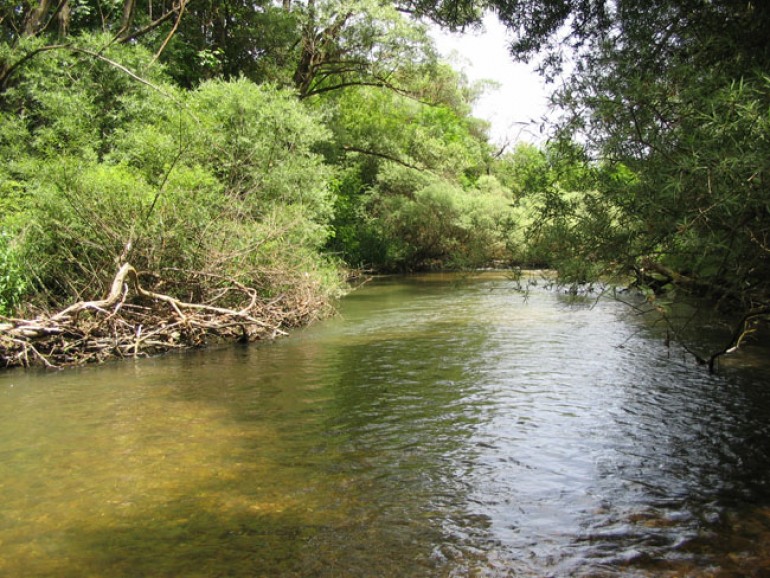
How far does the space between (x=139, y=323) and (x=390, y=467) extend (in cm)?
907

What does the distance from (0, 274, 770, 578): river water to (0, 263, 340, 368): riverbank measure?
2.19 feet

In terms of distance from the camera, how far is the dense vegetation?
6.84 metres

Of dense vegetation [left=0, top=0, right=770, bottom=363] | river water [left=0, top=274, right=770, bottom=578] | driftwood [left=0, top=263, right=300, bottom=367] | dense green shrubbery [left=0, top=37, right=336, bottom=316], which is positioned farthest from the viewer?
dense green shrubbery [left=0, top=37, right=336, bottom=316]

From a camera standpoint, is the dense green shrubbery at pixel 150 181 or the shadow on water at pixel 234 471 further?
the dense green shrubbery at pixel 150 181

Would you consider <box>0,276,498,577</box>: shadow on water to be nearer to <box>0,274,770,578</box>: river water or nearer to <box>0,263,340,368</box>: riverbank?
<box>0,274,770,578</box>: river water

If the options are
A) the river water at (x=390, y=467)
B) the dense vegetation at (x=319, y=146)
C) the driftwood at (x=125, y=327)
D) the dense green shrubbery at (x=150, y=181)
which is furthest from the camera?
the dense green shrubbery at (x=150, y=181)

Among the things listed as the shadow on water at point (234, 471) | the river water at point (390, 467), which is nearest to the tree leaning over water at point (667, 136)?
the river water at point (390, 467)

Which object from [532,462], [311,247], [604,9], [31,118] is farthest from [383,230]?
[532,462]

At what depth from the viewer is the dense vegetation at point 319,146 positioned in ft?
22.4

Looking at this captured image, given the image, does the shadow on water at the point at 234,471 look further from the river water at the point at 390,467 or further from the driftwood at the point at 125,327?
the driftwood at the point at 125,327

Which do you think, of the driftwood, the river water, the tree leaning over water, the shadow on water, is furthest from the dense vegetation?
the shadow on water

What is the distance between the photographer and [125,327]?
14.1 metres

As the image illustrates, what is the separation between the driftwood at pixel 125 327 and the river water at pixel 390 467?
2.11 feet

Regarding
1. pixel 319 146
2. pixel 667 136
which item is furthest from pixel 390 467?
pixel 319 146
